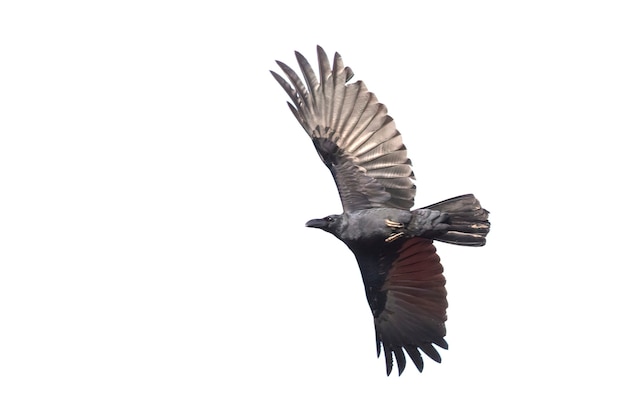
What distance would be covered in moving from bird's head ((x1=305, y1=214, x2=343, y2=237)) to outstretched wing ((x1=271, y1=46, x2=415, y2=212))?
0.19 metres

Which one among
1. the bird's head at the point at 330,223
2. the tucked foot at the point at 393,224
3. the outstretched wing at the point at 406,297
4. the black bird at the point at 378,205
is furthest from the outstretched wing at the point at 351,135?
the outstretched wing at the point at 406,297

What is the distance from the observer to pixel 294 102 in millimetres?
15516

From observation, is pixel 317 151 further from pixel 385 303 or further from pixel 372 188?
pixel 385 303

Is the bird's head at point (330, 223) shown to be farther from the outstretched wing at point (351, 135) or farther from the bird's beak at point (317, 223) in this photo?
the outstretched wing at point (351, 135)

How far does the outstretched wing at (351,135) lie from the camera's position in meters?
15.0

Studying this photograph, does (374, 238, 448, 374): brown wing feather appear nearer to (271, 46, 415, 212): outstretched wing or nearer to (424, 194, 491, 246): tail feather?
(424, 194, 491, 246): tail feather

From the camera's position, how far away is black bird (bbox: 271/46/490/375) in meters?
14.7

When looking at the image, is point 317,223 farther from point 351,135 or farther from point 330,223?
point 351,135

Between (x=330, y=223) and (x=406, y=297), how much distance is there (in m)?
1.57

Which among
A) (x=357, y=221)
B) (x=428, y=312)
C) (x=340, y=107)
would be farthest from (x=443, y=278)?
(x=340, y=107)

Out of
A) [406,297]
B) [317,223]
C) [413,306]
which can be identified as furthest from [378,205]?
[413,306]

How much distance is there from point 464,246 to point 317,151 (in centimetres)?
240

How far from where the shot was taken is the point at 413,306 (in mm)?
15781

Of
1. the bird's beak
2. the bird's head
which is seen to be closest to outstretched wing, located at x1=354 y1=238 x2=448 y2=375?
the bird's head
